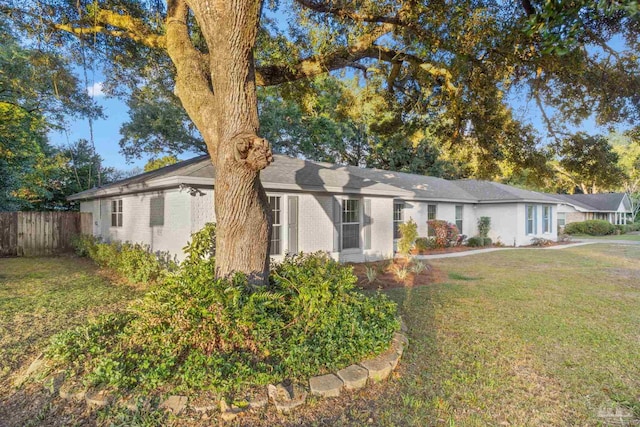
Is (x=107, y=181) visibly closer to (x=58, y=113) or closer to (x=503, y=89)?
(x=58, y=113)

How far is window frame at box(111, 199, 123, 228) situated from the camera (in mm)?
11867

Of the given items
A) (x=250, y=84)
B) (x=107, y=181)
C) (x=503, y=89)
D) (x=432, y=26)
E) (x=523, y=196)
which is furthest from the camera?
(x=107, y=181)

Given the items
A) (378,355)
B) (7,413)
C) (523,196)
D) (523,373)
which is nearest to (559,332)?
(523,373)

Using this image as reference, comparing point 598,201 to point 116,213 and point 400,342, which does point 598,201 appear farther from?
point 116,213

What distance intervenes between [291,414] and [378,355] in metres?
1.26

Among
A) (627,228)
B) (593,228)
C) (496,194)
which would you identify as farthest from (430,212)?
(627,228)

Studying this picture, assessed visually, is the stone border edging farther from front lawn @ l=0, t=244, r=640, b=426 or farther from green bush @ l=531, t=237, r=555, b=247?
green bush @ l=531, t=237, r=555, b=247

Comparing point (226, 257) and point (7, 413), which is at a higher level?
point (226, 257)

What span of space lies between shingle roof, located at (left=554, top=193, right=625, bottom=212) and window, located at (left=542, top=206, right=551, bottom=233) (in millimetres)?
14483

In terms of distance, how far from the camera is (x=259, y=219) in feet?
14.5

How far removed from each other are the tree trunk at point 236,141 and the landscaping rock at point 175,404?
1626mm

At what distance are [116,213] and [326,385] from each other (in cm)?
1175

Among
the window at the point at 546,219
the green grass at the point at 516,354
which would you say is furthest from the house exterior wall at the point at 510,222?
the green grass at the point at 516,354

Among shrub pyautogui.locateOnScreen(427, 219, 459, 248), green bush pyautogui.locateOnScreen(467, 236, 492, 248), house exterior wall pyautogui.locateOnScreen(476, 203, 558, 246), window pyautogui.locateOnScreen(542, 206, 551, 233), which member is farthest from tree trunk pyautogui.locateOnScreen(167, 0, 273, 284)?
window pyautogui.locateOnScreen(542, 206, 551, 233)
